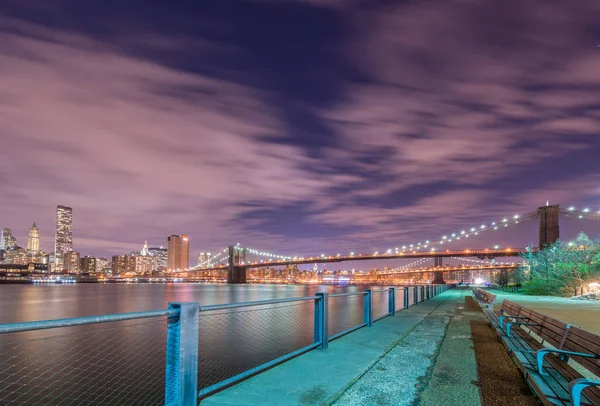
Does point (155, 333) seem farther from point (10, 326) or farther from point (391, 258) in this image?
point (391, 258)

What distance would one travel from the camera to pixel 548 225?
177 feet

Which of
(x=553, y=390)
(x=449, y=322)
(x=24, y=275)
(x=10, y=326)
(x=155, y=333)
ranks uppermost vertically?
(x=10, y=326)

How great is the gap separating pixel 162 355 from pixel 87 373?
108 inches

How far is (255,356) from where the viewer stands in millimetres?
14422

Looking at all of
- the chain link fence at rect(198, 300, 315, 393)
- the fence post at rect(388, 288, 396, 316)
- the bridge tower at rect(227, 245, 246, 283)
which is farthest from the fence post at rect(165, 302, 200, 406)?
the bridge tower at rect(227, 245, 246, 283)

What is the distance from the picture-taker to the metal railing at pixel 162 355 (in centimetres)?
404

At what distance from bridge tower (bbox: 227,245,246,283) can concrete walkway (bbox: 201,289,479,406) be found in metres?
100

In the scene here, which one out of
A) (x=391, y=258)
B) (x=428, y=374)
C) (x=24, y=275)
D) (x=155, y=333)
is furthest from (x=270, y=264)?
(x=24, y=275)

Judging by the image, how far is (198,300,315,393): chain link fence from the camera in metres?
12.5

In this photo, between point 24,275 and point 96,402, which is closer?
point 96,402

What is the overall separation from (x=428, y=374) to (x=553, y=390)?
6.60ft

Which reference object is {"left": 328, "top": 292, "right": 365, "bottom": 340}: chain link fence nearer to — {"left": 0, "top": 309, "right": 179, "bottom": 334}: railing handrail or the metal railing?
the metal railing

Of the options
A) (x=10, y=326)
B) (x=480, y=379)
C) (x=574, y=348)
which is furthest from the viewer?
(x=480, y=379)

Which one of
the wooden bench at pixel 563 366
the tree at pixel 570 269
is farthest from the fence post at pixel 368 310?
the tree at pixel 570 269
